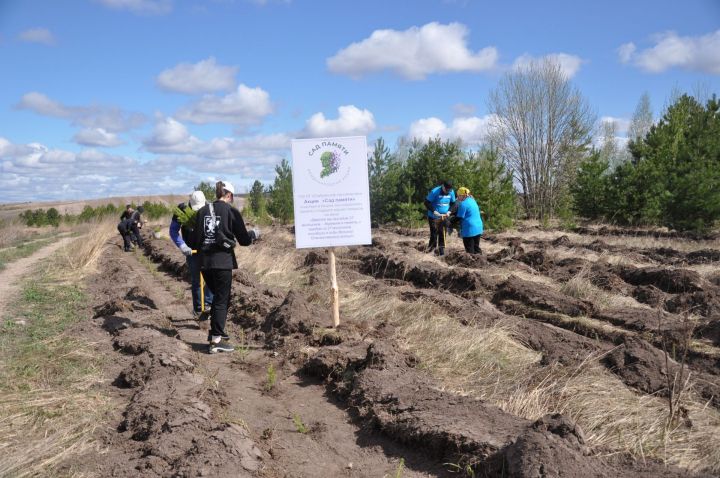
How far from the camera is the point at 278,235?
2272 centimetres

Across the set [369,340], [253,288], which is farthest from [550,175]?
[369,340]

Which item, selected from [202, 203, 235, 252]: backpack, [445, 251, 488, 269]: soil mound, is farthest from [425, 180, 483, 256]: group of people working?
[202, 203, 235, 252]: backpack

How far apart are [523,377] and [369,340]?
180 cm

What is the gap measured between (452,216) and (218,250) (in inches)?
305

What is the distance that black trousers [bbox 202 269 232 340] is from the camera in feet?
22.3

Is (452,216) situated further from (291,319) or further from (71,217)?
(71,217)

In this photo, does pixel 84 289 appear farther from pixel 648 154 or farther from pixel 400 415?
pixel 648 154

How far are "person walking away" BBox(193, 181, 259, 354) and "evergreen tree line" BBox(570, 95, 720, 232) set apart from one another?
16.1m

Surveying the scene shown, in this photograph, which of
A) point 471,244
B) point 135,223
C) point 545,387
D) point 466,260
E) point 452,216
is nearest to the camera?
point 545,387

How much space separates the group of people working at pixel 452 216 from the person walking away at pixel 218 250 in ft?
21.9

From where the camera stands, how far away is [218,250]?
6793 mm

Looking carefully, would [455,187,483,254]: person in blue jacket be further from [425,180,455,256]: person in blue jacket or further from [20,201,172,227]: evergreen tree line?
[20,201,172,227]: evergreen tree line

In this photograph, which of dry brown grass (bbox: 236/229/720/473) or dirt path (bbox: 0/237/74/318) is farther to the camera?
dirt path (bbox: 0/237/74/318)

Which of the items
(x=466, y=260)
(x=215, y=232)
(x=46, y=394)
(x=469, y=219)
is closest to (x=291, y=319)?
(x=215, y=232)
